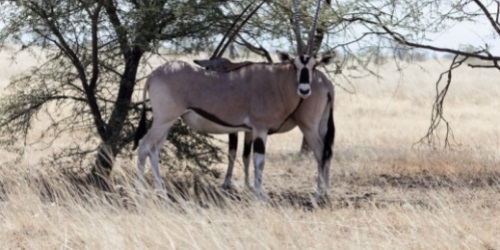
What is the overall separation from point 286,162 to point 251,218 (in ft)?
23.8

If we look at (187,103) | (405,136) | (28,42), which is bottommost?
(405,136)

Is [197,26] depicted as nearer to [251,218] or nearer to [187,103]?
[187,103]

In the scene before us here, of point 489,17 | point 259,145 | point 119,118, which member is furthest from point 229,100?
point 489,17

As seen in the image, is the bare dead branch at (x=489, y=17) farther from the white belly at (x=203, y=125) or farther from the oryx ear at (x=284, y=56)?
the white belly at (x=203, y=125)

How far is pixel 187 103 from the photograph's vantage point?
10.7 m

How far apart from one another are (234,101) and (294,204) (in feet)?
4.84

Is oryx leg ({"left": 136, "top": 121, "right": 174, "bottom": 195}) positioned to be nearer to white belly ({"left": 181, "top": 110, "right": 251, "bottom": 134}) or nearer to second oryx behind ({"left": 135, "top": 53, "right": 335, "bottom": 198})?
second oryx behind ({"left": 135, "top": 53, "right": 335, "bottom": 198})

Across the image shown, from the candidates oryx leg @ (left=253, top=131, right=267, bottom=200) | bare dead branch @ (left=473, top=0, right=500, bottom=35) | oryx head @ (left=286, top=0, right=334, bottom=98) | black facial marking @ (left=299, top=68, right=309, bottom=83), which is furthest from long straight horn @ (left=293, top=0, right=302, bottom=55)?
bare dead branch @ (left=473, top=0, right=500, bottom=35)

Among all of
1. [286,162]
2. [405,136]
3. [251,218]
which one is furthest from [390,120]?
[251,218]

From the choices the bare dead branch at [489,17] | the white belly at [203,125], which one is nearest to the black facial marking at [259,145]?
the white belly at [203,125]

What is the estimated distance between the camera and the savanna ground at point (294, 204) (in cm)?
651

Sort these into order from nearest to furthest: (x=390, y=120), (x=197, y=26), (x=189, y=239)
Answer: (x=189, y=239) → (x=197, y=26) → (x=390, y=120)

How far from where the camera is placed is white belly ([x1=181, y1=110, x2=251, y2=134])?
10.8 meters

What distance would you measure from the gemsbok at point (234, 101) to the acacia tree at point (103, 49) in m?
0.72
